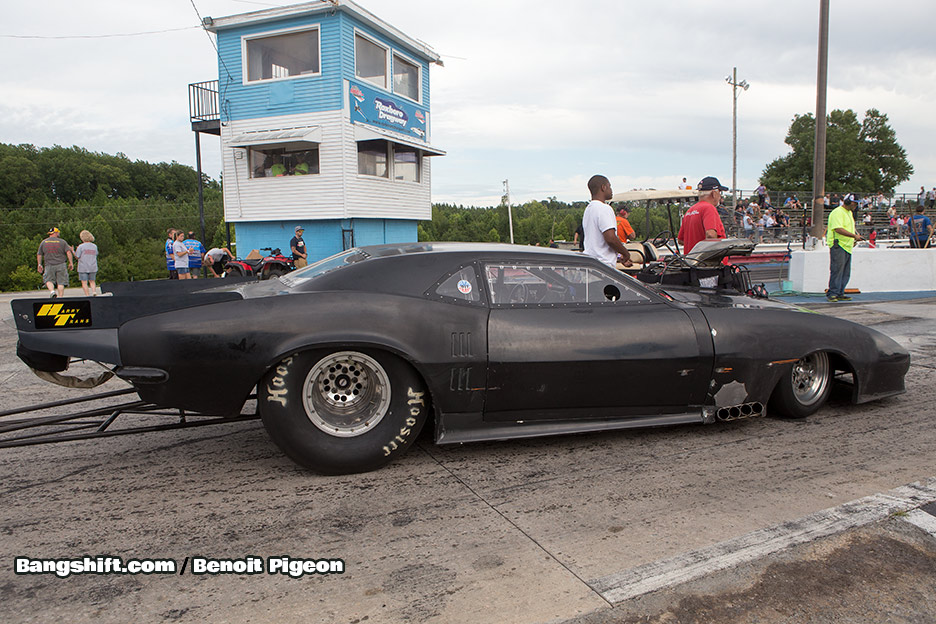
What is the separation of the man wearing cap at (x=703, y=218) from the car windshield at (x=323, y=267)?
141 inches

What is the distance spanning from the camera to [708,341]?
153 inches

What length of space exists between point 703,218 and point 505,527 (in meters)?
4.40

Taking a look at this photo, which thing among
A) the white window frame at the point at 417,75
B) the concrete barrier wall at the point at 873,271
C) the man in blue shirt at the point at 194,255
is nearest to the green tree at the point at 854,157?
the white window frame at the point at 417,75

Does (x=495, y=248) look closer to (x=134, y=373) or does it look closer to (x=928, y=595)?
(x=134, y=373)

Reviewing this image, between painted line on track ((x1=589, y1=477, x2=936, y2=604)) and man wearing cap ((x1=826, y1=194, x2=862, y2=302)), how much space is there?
8.63m

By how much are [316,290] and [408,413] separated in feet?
2.72

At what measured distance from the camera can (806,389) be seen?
4.42m

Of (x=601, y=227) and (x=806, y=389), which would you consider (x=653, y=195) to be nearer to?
(x=601, y=227)

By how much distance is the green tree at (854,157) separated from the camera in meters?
58.4

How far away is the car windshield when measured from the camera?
3.77 meters

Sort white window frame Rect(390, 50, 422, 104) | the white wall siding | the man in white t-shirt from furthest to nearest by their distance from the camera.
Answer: white window frame Rect(390, 50, 422, 104)
the white wall siding
the man in white t-shirt

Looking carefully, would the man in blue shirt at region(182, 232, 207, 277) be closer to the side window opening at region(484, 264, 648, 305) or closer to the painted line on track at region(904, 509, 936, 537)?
the side window opening at region(484, 264, 648, 305)

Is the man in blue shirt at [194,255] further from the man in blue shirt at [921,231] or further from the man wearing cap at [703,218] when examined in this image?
the man in blue shirt at [921,231]

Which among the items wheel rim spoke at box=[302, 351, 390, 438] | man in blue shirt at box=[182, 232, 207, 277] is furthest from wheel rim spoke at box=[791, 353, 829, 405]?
man in blue shirt at box=[182, 232, 207, 277]
